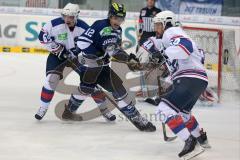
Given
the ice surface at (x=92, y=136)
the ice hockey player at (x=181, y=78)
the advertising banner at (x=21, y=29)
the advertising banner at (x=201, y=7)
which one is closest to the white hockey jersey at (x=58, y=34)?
the ice surface at (x=92, y=136)

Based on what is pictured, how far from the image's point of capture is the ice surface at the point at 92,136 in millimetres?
4277

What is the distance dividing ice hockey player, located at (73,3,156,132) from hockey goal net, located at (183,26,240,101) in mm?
1992

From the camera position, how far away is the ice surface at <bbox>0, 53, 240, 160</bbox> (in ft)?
14.0

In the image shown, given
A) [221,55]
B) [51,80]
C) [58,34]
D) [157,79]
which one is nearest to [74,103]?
[51,80]

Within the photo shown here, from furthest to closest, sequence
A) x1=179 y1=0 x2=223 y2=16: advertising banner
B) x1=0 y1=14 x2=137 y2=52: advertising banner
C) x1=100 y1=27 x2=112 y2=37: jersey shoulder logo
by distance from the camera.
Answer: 1. x1=0 y1=14 x2=137 y2=52: advertising banner
2. x1=179 y1=0 x2=223 y2=16: advertising banner
3. x1=100 y1=27 x2=112 y2=37: jersey shoulder logo

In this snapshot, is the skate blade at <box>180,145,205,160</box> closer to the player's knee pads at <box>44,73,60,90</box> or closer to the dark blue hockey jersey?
the dark blue hockey jersey

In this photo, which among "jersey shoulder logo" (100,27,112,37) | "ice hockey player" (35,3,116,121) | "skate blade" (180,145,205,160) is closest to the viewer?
"skate blade" (180,145,205,160)

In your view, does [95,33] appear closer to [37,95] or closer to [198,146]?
[198,146]

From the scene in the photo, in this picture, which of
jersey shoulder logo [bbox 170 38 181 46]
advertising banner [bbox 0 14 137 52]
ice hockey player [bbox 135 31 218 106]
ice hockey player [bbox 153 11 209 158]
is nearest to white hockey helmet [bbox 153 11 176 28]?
ice hockey player [bbox 153 11 209 158]

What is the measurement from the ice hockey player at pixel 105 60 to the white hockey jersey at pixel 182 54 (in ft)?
2.53

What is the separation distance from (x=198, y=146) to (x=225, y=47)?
9.98ft

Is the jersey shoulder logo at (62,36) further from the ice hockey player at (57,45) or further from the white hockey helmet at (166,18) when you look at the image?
the white hockey helmet at (166,18)

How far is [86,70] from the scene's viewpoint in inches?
201

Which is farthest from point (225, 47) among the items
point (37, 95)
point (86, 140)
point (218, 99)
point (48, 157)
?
point (48, 157)
